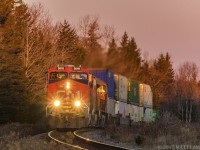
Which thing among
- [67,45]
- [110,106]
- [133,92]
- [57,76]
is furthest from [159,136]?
[67,45]

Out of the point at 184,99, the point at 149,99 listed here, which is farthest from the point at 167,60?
the point at 149,99

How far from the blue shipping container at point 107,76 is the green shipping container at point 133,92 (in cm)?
593

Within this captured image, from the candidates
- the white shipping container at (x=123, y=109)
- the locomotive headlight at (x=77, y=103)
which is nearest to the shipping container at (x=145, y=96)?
the white shipping container at (x=123, y=109)

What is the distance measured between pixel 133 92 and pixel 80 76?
63.7ft

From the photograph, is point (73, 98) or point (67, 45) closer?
point (73, 98)

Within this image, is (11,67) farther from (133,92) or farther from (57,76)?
(133,92)

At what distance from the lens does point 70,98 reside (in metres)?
24.1

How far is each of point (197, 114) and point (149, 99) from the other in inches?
1533

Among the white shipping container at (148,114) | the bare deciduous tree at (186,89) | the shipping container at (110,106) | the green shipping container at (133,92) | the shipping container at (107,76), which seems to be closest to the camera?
the shipping container at (107,76)

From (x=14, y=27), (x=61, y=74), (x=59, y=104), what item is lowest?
(x=59, y=104)

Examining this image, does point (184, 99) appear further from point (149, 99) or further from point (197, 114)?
point (149, 99)

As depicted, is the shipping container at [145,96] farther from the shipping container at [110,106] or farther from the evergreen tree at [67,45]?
the shipping container at [110,106]

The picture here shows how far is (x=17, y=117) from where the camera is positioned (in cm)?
3247

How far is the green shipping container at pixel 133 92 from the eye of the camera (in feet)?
136
